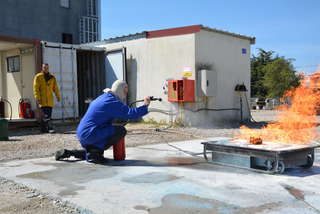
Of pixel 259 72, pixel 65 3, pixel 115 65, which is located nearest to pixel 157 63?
pixel 115 65

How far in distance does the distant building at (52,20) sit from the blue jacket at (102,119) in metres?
20.7

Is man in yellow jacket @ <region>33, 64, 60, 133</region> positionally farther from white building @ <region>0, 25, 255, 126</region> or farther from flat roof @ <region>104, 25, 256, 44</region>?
flat roof @ <region>104, 25, 256, 44</region>

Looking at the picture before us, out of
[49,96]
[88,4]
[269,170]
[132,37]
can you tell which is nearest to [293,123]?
[269,170]

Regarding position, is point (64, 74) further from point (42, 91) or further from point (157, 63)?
point (157, 63)

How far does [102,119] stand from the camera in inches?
229

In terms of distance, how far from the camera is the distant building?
2469cm

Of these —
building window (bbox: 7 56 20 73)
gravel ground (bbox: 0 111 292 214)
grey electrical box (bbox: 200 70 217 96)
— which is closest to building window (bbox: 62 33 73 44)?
building window (bbox: 7 56 20 73)

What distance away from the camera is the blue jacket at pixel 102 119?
5746mm

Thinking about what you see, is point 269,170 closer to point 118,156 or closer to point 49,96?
point 118,156

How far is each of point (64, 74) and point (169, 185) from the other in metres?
9.80

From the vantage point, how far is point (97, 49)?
46.3 feet

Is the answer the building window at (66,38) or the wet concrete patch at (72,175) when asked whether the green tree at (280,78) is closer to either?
the building window at (66,38)

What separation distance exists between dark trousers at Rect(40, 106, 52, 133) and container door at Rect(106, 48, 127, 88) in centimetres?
359

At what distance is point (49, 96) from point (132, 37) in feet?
14.1
